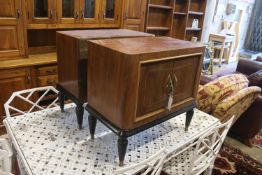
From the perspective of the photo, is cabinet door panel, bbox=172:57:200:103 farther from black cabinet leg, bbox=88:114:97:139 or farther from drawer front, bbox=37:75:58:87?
drawer front, bbox=37:75:58:87

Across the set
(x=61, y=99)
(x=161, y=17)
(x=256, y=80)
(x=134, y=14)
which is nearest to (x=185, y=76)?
(x=61, y=99)

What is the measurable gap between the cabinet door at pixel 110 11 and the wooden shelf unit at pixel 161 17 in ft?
3.25

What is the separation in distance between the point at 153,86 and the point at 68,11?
78.7 inches

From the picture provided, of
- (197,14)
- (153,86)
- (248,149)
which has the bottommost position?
(248,149)

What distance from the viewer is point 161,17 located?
420 cm

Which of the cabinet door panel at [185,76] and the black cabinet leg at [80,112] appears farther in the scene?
the black cabinet leg at [80,112]

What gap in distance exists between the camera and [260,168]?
86.4 inches

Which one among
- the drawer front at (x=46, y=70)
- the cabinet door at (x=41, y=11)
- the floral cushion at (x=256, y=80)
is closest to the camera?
the cabinet door at (x=41, y=11)

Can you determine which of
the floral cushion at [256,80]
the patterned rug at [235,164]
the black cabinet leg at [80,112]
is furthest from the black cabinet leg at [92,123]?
the floral cushion at [256,80]

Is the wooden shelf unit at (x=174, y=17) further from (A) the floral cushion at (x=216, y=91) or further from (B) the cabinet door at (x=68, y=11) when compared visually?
(A) the floral cushion at (x=216, y=91)

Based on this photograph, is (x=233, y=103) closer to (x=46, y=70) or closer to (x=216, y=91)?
(x=216, y=91)

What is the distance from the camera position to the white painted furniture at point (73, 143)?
1.03 m

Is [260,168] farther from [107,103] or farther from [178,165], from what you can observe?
[107,103]

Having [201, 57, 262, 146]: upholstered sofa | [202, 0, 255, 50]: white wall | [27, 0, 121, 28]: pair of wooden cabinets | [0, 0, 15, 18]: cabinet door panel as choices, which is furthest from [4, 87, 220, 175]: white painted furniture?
[202, 0, 255, 50]: white wall
